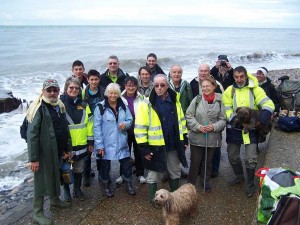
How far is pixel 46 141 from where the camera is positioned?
3.88 metres

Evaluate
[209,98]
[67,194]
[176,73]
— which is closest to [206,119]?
[209,98]

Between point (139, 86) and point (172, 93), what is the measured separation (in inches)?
48.1

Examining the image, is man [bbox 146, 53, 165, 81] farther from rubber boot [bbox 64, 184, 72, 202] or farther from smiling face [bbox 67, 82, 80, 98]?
rubber boot [bbox 64, 184, 72, 202]

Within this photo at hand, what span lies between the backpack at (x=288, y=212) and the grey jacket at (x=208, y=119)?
5.48ft

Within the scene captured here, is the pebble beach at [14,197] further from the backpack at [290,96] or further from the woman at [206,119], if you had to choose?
the backpack at [290,96]

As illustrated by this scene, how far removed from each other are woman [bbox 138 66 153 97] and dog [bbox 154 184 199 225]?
75.0 inches

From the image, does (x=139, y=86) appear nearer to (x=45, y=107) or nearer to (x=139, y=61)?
(x=45, y=107)

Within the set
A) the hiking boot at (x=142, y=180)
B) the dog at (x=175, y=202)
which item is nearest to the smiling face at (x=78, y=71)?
the hiking boot at (x=142, y=180)

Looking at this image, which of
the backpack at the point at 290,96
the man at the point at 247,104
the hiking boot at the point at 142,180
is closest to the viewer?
the man at the point at 247,104

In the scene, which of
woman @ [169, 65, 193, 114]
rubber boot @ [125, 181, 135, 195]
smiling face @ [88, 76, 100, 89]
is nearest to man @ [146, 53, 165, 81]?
woman @ [169, 65, 193, 114]

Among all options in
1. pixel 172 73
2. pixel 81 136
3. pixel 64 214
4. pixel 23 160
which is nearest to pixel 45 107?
pixel 81 136

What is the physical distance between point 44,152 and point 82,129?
69cm

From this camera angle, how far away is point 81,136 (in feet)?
14.4

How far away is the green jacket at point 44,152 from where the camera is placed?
12.4 feet
